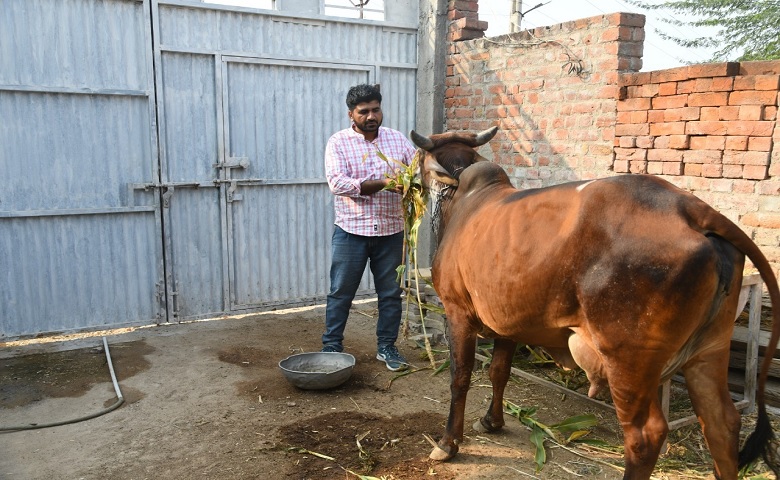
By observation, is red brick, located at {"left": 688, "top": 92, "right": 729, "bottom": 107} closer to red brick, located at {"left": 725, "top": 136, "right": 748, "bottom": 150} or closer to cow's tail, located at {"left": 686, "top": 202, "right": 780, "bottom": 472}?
red brick, located at {"left": 725, "top": 136, "right": 748, "bottom": 150}

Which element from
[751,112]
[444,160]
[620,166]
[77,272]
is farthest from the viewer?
[77,272]

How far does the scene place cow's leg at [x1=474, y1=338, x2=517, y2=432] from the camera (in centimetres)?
434

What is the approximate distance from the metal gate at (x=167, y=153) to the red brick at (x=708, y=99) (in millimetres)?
3647

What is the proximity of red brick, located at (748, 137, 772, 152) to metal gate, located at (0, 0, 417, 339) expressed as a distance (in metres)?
4.11

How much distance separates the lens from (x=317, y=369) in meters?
5.34

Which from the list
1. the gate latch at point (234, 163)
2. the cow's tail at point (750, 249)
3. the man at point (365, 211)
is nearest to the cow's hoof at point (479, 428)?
the man at point (365, 211)

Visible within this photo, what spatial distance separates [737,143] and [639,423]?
257cm

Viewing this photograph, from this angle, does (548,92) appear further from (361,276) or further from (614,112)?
(361,276)

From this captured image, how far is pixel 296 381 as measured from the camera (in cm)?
495

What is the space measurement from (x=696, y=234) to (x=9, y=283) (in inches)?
226

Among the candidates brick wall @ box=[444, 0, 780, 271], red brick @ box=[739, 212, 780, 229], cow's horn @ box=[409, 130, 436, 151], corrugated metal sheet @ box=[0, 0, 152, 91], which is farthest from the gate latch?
red brick @ box=[739, 212, 780, 229]

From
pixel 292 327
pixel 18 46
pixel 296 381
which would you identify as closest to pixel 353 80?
pixel 292 327

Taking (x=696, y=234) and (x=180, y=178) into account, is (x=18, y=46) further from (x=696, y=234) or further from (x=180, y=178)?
(x=696, y=234)

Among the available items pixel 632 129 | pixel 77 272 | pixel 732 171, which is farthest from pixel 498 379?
pixel 77 272
